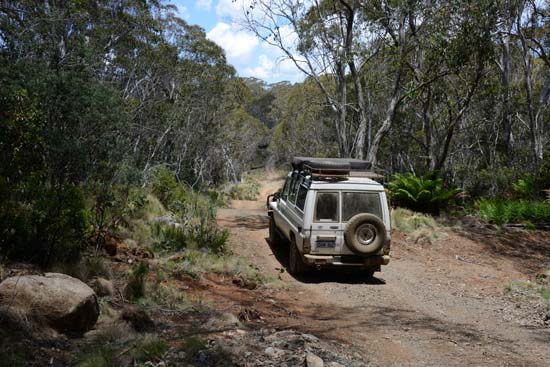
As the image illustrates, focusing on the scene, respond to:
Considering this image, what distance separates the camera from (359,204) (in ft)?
32.6

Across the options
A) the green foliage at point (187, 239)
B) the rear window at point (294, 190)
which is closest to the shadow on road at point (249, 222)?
the green foliage at point (187, 239)

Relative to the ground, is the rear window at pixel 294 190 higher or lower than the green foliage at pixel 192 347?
higher

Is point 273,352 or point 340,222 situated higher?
point 340,222

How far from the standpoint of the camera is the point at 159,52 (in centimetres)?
2917

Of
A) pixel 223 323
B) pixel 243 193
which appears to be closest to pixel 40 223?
pixel 223 323

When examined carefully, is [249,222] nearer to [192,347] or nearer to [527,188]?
[527,188]

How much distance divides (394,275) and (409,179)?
717 cm

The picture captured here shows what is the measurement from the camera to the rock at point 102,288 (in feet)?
22.1

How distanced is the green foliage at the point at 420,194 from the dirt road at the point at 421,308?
3.12 m

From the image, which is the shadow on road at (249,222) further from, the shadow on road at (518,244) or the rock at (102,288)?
the rock at (102,288)

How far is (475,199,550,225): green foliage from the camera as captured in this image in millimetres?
17000

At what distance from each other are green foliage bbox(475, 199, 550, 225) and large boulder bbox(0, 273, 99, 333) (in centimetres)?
1471

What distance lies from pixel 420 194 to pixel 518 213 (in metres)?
3.14

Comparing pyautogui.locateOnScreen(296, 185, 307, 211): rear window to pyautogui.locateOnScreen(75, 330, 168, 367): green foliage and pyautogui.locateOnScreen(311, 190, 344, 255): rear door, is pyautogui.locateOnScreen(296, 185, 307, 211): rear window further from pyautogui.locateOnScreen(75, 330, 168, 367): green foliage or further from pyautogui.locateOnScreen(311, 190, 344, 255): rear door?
pyautogui.locateOnScreen(75, 330, 168, 367): green foliage
